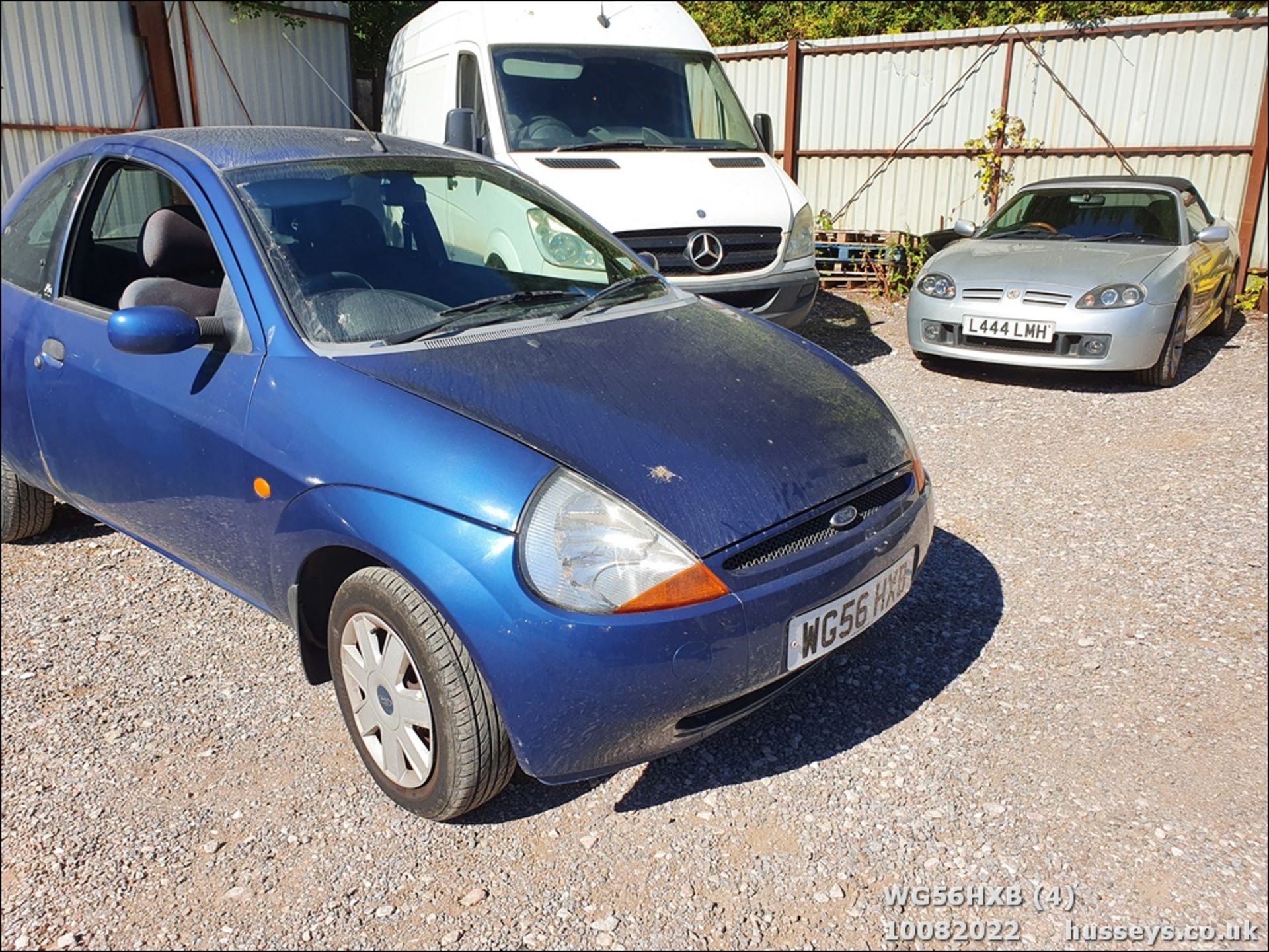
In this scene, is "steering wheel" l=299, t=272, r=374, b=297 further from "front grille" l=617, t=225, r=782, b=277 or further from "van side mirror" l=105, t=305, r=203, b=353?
"front grille" l=617, t=225, r=782, b=277

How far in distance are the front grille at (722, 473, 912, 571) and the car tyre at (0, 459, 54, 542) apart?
10.0ft

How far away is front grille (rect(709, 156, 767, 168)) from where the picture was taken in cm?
A: 664

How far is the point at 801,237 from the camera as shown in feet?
21.5

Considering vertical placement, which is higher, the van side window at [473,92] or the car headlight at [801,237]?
the van side window at [473,92]

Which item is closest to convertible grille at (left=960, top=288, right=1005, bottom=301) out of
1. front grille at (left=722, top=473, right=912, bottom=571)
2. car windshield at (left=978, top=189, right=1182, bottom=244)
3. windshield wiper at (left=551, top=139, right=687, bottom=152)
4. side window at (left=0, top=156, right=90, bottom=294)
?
car windshield at (left=978, top=189, right=1182, bottom=244)

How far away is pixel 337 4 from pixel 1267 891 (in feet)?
43.3

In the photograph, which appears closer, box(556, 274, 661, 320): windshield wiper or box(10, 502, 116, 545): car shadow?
box(556, 274, 661, 320): windshield wiper

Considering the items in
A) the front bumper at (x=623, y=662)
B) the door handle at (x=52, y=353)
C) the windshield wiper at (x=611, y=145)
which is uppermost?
the windshield wiper at (x=611, y=145)

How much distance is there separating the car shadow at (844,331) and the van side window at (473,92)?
302cm

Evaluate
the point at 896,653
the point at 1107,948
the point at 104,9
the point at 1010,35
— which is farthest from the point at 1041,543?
the point at 1010,35

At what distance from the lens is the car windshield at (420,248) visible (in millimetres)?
2777

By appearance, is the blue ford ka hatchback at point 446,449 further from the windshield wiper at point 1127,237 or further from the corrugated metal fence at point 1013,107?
the corrugated metal fence at point 1013,107

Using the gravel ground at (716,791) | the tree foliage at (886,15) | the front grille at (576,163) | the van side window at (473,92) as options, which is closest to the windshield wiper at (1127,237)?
the front grille at (576,163)

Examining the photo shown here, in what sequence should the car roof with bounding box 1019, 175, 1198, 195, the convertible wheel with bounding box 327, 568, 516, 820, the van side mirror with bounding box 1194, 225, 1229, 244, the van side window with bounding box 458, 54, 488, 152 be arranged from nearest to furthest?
the convertible wheel with bounding box 327, 568, 516, 820
the van side window with bounding box 458, 54, 488, 152
the van side mirror with bounding box 1194, 225, 1229, 244
the car roof with bounding box 1019, 175, 1198, 195
